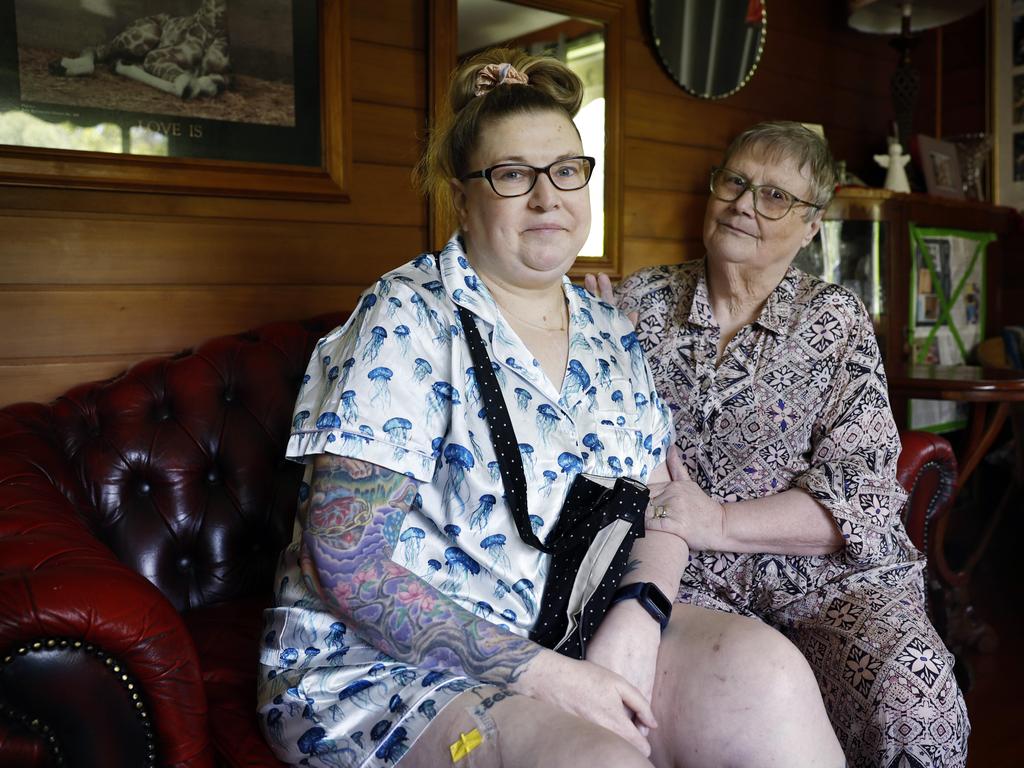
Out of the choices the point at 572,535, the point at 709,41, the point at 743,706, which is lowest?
the point at 743,706

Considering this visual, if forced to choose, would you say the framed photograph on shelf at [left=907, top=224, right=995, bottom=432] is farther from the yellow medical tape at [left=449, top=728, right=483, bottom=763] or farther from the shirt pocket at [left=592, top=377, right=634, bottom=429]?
the yellow medical tape at [left=449, top=728, right=483, bottom=763]

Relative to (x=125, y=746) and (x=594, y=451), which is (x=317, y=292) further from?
(x=125, y=746)

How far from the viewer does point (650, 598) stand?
136 cm

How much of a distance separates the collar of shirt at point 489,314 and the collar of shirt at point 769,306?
466 mm

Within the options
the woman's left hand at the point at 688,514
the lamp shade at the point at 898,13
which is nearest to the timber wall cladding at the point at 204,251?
the woman's left hand at the point at 688,514

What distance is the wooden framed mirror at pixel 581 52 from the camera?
2531mm

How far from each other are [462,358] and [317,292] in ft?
3.78

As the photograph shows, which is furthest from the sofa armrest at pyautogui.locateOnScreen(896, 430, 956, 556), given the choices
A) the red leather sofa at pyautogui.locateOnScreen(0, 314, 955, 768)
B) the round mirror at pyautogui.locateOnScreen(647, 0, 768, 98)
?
the round mirror at pyautogui.locateOnScreen(647, 0, 768, 98)

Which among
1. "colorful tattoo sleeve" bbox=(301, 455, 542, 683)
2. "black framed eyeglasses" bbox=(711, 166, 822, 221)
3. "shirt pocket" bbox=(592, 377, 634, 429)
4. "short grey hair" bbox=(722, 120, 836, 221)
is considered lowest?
"colorful tattoo sleeve" bbox=(301, 455, 542, 683)

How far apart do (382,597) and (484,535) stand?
0.19 meters

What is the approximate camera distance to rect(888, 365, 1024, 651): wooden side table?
2.49 m

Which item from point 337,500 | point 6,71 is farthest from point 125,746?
point 6,71

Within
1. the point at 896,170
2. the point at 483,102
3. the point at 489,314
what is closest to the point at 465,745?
the point at 489,314

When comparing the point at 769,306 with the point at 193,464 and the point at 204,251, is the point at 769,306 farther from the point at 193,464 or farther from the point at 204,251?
the point at 204,251
